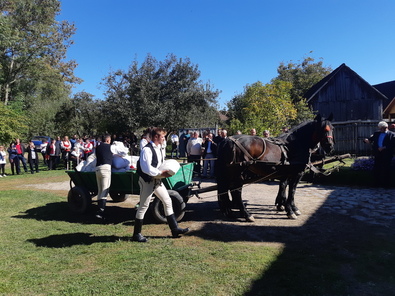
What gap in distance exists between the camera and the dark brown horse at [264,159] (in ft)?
20.4

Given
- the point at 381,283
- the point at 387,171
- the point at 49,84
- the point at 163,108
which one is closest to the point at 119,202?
the point at 381,283

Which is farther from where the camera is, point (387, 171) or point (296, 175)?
point (387, 171)

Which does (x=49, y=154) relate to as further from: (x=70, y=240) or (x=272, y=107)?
(x=272, y=107)

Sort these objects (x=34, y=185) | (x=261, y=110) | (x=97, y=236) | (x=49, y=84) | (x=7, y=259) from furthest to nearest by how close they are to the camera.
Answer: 1. (x=49, y=84)
2. (x=261, y=110)
3. (x=34, y=185)
4. (x=97, y=236)
5. (x=7, y=259)

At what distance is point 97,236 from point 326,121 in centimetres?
536

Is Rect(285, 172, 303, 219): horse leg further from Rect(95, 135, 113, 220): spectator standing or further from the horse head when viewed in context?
Rect(95, 135, 113, 220): spectator standing

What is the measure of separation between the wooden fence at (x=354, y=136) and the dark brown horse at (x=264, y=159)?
37.8 ft

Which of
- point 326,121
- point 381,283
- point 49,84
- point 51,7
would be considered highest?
point 51,7

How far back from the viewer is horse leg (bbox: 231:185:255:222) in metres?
6.18

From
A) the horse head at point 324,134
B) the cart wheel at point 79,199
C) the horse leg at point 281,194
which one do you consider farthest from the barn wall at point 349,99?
the cart wheel at point 79,199

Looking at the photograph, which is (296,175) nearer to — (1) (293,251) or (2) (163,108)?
(1) (293,251)

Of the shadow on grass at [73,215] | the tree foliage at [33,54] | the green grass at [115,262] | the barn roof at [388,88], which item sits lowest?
the green grass at [115,262]

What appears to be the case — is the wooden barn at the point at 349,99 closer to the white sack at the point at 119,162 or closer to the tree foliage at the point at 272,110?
the tree foliage at the point at 272,110

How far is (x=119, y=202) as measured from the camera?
837 cm
